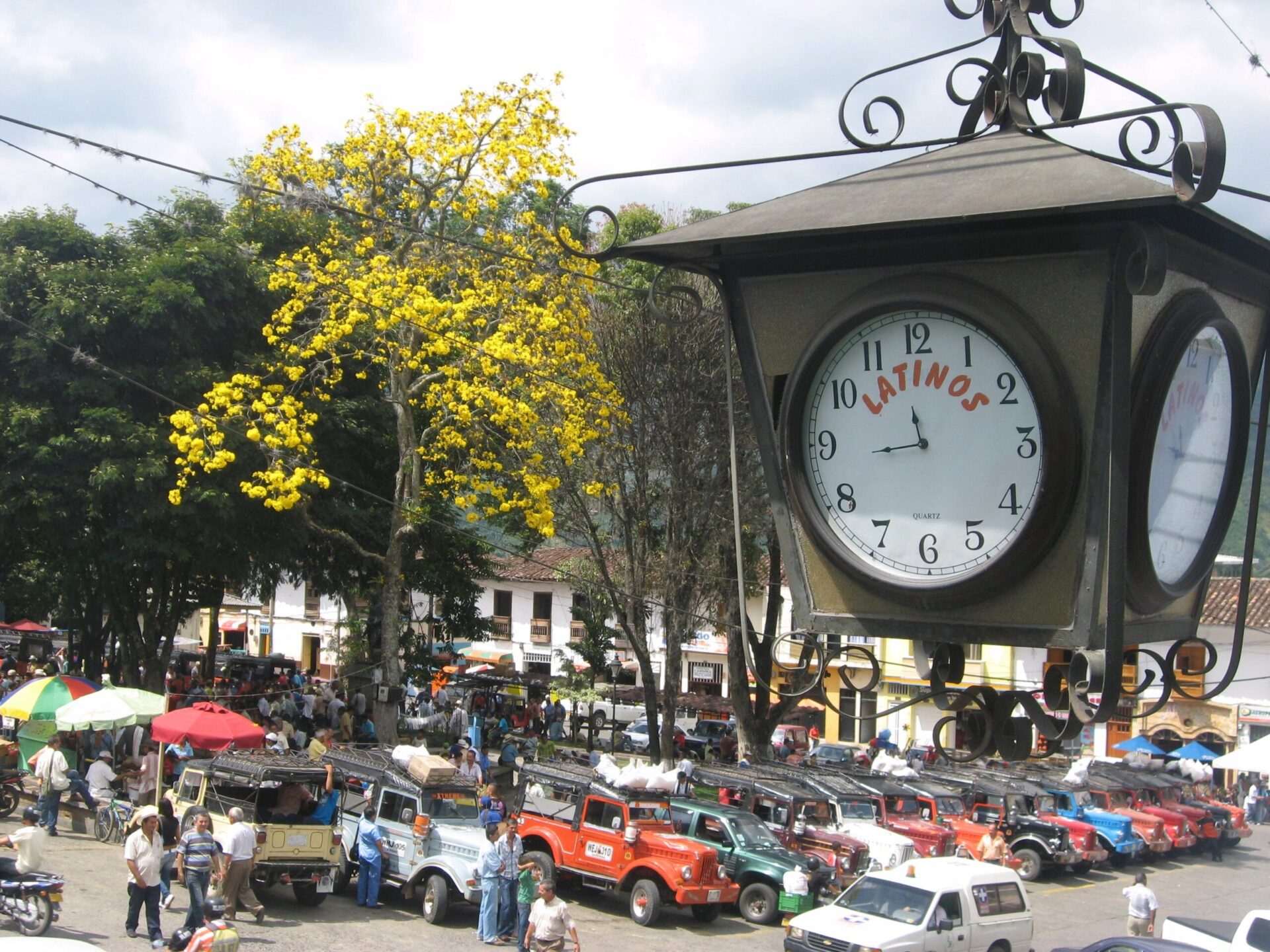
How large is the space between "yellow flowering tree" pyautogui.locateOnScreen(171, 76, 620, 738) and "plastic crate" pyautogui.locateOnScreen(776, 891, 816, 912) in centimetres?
754

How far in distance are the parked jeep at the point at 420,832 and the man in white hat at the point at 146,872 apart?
12.5ft

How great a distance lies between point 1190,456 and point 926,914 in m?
13.9

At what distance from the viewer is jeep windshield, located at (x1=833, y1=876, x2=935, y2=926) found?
1586cm

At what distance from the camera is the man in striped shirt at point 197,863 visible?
45.8 ft

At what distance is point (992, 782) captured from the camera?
26531 mm

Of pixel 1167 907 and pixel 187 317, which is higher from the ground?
pixel 187 317

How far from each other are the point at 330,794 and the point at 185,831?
7.86 feet

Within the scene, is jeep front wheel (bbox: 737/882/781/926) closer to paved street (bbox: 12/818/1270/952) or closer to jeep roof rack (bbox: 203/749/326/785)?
paved street (bbox: 12/818/1270/952)

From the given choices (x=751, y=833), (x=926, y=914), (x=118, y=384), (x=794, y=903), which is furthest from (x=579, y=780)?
(x=118, y=384)

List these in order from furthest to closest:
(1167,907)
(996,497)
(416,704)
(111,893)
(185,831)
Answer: (416,704) < (1167,907) < (111,893) < (185,831) < (996,497)

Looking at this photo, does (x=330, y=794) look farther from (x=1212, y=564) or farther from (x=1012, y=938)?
(x=1212, y=564)

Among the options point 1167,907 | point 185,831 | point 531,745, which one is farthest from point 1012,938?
point 531,745

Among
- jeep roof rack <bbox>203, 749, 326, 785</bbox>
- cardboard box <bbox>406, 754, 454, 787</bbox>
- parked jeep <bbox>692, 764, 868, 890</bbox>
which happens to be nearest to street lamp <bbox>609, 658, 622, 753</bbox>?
parked jeep <bbox>692, 764, 868, 890</bbox>

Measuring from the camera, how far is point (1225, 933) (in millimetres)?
14891
